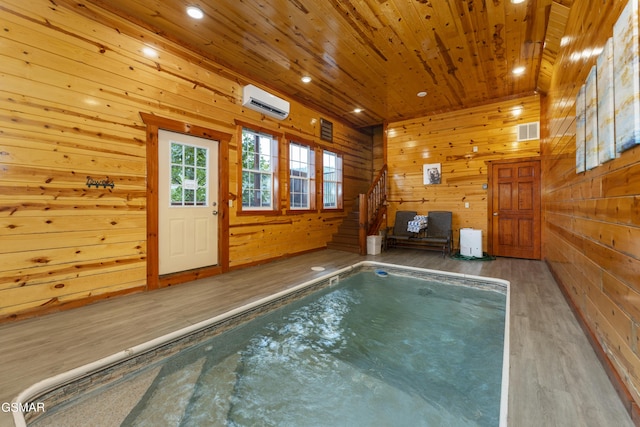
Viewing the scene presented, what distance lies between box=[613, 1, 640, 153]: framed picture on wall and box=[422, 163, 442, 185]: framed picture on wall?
461 centimetres

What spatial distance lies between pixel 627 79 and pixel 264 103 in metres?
4.25

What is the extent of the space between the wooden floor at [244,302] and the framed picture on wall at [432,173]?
2.70m

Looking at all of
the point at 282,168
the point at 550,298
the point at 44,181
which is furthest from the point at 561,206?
the point at 44,181

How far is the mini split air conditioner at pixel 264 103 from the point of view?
444cm

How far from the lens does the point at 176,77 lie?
366 cm

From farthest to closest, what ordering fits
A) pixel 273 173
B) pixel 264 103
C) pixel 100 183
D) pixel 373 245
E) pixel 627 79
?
pixel 373 245, pixel 273 173, pixel 264 103, pixel 100 183, pixel 627 79

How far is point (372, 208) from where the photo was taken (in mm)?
6227

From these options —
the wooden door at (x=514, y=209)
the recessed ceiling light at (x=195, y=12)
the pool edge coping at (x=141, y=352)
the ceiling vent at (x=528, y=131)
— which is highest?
the recessed ceiling light at (x=195, y=12)

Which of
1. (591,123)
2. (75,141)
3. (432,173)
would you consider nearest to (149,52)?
(75,141)

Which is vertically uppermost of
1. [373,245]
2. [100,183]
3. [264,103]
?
[264,103]

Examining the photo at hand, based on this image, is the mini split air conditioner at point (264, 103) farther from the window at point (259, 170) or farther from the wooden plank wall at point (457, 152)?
the wooden plank wall at point (457, 152)

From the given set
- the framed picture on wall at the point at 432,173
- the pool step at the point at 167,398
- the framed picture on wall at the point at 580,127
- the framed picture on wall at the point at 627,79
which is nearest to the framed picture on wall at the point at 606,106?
the framed picture on wall at the point at 627,79

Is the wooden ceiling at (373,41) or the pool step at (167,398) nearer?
the pool step at (167,398)

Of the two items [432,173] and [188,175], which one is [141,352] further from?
[432,173]
